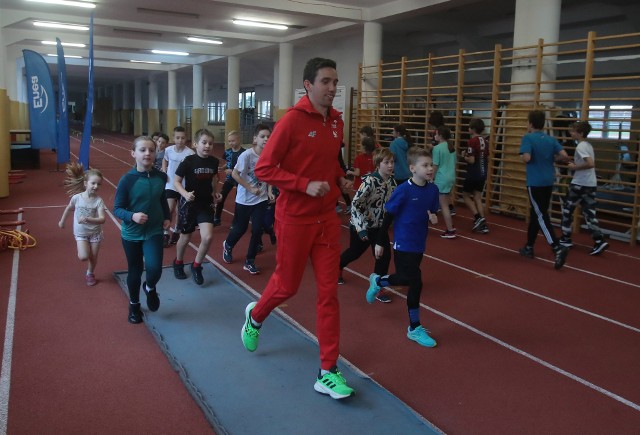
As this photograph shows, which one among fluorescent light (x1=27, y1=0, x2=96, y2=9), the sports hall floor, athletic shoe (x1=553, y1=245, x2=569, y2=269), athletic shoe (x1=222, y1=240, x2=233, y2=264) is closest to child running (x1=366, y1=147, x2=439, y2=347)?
the sports hall floor

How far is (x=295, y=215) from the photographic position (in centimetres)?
353

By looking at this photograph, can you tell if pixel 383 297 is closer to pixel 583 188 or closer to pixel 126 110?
pixel 583 188

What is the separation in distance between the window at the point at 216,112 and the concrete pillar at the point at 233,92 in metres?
14.8

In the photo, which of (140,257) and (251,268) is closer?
(140,257)

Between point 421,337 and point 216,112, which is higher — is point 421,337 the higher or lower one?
the lower one

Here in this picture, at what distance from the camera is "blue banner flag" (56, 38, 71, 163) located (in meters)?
11.2

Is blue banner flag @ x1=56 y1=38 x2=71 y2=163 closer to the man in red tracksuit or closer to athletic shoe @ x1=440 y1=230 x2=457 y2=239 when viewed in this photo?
athletic shoe @ x1=440 y1=230 x2=457 y2=239

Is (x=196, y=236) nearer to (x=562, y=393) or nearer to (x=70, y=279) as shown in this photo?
(x=70, y=279)

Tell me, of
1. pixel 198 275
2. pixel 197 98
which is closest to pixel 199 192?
pixel 198 275

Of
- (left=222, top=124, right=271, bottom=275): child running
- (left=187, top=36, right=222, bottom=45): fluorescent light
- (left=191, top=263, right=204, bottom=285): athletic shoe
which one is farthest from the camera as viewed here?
(left=187, top=36, right=222, bottom=45): fluorescent light

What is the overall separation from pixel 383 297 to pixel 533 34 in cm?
695

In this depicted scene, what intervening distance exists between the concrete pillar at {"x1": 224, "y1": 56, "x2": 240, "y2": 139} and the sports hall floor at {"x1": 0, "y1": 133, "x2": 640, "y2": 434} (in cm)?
1781

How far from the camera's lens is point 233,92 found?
2483 centimetres

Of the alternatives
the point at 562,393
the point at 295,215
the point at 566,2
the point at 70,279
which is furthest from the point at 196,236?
the point at 566,2
